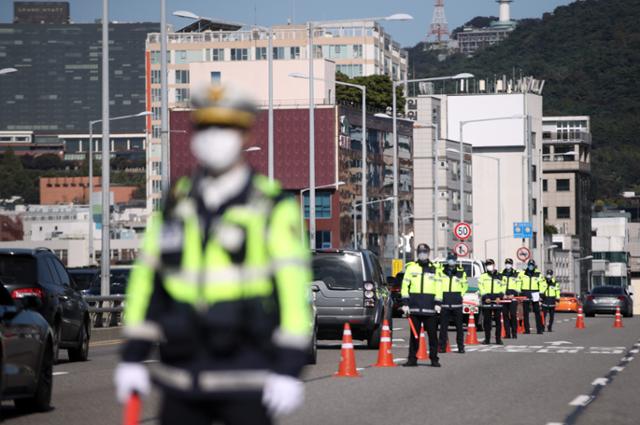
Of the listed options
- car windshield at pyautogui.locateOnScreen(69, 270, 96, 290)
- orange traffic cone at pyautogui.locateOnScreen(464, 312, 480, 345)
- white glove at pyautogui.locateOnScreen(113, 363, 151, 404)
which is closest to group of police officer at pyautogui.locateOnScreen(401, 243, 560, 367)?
orange traffic cone at pyautogui.locateOnScreen(464, 312, 480, 345)

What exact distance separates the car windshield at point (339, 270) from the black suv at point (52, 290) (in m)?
4.85

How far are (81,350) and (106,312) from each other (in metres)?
10.7

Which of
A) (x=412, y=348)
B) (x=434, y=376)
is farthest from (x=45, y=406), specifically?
(x=412, y=348)

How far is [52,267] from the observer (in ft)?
80.0

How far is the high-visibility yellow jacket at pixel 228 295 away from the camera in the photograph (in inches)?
257

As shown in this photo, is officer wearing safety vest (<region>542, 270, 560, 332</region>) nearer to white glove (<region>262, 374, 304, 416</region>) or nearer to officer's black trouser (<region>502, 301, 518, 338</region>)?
officer's black trouser (<region>502, 301, 518, 338</region>)

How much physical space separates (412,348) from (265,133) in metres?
98.9

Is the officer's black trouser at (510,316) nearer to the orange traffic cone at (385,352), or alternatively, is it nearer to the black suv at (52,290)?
the orange traffic cone at (385,352)

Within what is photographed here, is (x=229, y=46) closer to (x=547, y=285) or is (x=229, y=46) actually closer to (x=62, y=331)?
(x=547, y=285)

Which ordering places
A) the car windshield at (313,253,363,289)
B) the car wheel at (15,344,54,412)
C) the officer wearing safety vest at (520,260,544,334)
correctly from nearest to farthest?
the car wheel at (15,344,54,412)
the car windshield at (313,253,363,289)
the officer wearing safety vest at (520,260,544,334)

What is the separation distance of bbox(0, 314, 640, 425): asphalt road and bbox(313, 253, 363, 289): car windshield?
4.01ft

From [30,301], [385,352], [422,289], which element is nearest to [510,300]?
[385,352]


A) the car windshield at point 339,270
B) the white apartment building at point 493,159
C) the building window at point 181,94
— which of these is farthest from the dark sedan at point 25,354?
the building window at point 181,94

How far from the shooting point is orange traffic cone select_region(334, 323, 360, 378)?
22.4m
